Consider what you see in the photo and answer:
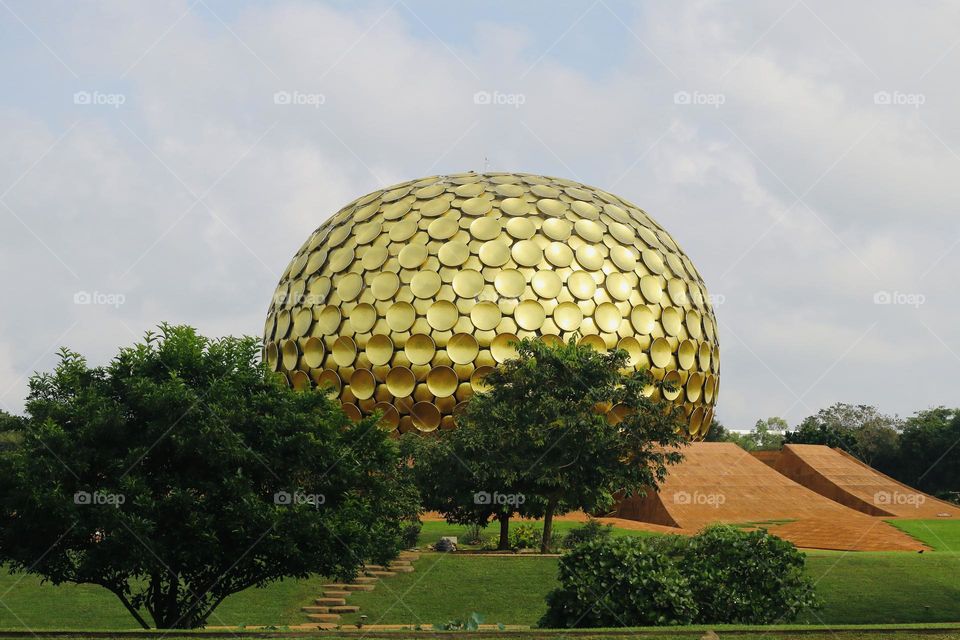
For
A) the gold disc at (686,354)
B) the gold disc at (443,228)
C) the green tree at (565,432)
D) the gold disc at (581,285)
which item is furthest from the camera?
the gold disc at (686,354)

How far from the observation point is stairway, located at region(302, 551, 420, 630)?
15.4 metres

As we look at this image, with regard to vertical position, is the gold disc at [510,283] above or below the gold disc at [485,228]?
below

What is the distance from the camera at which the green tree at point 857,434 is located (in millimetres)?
51656

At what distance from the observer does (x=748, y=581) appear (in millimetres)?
12414

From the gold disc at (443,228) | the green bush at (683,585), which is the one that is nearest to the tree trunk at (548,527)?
the green bush at (683,585)

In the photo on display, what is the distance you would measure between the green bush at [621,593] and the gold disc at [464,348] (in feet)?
51.9

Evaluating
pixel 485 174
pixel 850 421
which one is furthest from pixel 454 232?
pixel 850 421

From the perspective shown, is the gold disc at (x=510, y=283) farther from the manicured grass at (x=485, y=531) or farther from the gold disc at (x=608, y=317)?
the manicured grass at (x=485, y=531)

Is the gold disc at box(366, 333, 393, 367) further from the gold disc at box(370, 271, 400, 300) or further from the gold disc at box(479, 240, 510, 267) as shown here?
the gold disc at box(479, 240, 510, 267)

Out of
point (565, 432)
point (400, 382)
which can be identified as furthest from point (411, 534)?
point (400, 382)

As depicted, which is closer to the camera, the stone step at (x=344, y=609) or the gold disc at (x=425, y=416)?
the stone step at (x=344, y=609)

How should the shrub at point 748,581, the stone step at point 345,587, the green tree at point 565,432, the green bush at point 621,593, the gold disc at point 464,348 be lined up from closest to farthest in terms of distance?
1. the green bush at point 621,593
2. the shrub at point 748,581
3. the stone step at point 345,587
4. the green tree at point 565,432
5. the gold disc at point 464,348

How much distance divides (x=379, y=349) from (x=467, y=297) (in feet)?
9.45

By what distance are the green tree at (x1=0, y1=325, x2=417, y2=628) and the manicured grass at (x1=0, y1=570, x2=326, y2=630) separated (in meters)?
1.60
